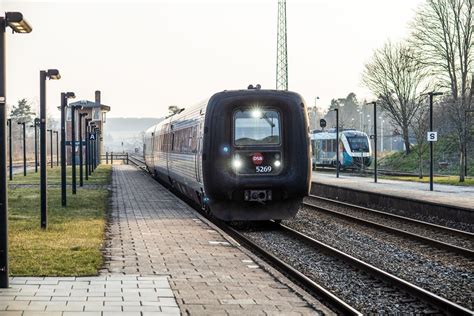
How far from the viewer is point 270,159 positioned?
1514cm

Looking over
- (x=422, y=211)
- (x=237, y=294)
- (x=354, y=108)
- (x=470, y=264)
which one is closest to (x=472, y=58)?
(x=422, y=211)

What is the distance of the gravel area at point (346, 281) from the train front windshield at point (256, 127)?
2.40 meters

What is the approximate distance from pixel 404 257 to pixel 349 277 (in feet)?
7.79

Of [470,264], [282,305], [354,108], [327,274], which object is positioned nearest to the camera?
[282,305]

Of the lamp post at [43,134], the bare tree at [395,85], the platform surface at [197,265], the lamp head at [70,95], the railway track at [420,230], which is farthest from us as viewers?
the bare tree at [395,85]

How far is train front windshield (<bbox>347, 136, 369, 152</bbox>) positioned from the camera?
47844 millimetres

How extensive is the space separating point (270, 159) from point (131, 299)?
8.06m

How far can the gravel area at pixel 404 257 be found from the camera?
9.51 metres

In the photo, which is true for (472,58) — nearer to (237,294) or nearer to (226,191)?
(226,191)

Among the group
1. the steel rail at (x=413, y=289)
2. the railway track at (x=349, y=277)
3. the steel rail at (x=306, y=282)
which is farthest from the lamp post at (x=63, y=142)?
the steel rail at (x=413, y=289)

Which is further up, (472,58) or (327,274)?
(472,58)

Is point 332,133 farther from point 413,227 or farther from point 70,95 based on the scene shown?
point 413,227

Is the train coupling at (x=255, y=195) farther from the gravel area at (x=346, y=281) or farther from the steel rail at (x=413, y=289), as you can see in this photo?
the steel rail at (x=413, y=289)

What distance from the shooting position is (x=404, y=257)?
12.0 meters
